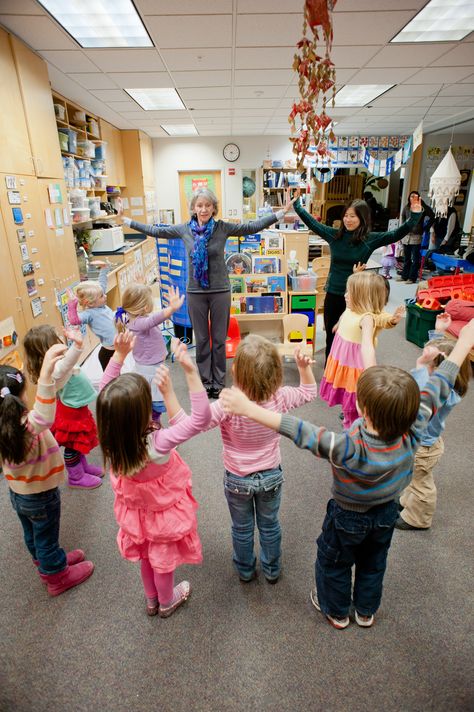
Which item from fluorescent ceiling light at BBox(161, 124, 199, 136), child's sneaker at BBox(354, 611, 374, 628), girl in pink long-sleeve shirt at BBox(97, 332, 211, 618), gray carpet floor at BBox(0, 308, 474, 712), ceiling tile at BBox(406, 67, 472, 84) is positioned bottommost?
gray carpet floor at BBox(0, 308, 474, 712)

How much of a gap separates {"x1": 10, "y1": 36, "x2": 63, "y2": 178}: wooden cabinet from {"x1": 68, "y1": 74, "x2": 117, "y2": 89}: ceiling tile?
639mm

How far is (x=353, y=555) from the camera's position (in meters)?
1.46

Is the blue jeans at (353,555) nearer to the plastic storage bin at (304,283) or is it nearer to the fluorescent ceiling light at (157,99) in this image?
the plastic storage bin at (304,283)

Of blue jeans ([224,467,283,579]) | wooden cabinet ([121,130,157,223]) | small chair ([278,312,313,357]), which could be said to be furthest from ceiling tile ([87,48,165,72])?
blue jeans ([224,467,283,579])

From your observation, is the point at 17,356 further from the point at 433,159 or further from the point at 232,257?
the point at 433,159

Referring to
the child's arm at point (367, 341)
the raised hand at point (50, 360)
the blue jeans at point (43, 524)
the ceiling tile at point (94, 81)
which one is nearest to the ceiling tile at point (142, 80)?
the ceiling tile at point (94, 81)

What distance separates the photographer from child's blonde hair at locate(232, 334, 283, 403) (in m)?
1.40

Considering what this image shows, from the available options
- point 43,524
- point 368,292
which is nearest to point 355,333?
point 368,292

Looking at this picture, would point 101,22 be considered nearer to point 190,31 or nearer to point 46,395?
point 190,31

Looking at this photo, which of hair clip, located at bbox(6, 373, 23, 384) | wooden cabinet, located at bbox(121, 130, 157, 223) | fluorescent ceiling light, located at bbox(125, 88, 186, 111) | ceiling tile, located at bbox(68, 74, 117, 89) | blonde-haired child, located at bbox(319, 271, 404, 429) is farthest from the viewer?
wooden cabinet, located at bbox(121, 130, 157, 223)

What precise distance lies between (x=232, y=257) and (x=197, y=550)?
3200 mm

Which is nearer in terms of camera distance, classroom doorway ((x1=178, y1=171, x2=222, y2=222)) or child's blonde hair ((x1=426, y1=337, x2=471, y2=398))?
child's blonde hair ((x1=426, y1=337, x2=471, y2=398))

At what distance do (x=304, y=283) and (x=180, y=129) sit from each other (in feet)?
18.6

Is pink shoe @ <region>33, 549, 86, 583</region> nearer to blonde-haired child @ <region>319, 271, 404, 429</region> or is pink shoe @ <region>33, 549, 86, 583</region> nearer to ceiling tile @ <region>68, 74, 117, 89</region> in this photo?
blonde-haired child @ <region>319, 271, 404, 429</region>
